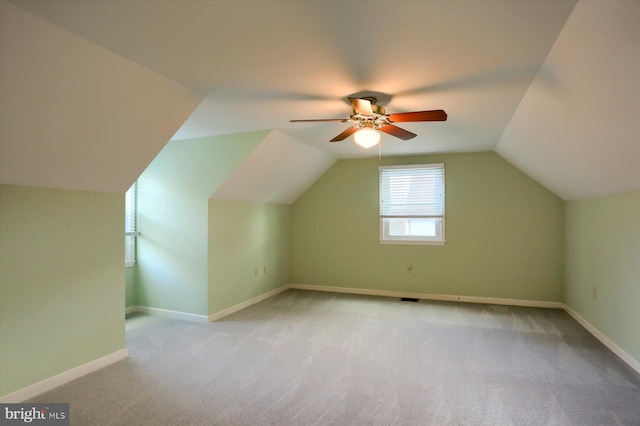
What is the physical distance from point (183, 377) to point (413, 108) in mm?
3035

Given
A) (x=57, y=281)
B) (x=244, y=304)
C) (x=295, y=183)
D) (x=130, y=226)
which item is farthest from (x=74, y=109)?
(x=295, y=183)

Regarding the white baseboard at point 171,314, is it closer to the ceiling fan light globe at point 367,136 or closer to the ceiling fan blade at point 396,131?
the ceiling fan light globe at point 367,136

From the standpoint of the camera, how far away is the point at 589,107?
2.25 m

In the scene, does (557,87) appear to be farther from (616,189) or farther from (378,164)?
(378,164)

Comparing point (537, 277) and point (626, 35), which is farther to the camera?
point (537, 277)

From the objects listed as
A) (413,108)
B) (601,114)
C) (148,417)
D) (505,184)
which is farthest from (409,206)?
(148,417)

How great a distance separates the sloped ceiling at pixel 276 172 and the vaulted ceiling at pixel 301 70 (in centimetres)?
87

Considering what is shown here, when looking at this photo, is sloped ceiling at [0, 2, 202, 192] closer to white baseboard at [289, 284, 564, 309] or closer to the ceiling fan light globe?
the ceiling fan light globe

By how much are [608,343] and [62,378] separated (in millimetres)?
4868

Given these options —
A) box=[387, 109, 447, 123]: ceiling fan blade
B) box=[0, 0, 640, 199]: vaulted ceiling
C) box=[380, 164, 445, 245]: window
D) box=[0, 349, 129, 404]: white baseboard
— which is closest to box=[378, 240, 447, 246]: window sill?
box=[380, 164, 445, 245]: window

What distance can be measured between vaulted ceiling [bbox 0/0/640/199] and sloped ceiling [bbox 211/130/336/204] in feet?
2.84

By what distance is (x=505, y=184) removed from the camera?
197 inches

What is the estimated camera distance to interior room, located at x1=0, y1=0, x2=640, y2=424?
183 centimetres

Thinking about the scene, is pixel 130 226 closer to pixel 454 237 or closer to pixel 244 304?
pixel 244 304
